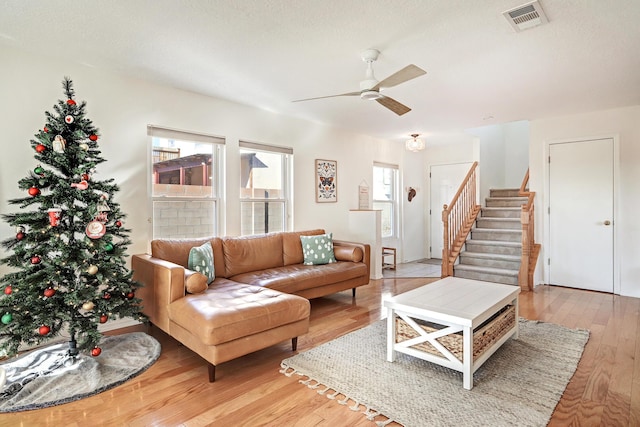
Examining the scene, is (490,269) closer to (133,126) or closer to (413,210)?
(413,210)

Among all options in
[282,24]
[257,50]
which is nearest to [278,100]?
[257,50]

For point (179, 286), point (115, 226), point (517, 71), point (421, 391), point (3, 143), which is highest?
point (517, 71)

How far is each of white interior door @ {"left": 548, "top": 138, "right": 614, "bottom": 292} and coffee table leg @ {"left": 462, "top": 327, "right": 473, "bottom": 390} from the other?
3.81 m

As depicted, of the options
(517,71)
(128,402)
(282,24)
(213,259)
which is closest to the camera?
(128,402)

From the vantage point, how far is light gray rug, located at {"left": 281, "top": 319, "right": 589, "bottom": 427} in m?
1.95

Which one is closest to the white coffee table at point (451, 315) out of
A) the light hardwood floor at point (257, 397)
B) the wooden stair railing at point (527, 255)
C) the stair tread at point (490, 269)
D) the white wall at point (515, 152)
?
the light hardwood floor at point (257, 397)

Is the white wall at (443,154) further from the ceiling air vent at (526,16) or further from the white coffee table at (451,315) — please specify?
the white coffee table at (451,315)

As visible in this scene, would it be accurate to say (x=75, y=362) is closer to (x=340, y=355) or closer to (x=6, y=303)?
(x=6, y=303)

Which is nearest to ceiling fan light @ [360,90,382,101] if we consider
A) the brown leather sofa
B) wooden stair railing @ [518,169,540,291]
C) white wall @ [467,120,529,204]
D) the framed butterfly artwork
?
the brown leather sofa

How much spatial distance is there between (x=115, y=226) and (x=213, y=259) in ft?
3.57

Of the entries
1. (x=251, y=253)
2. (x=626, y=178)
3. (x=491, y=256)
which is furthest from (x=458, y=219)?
(x=251, y=253)

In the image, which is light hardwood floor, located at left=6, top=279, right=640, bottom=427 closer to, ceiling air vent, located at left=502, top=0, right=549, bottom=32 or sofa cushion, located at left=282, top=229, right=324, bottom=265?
sofa cushion, located at left=282, top=229, right=324, bottom=265

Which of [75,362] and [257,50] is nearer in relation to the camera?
[75,362]

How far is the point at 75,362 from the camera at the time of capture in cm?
251
